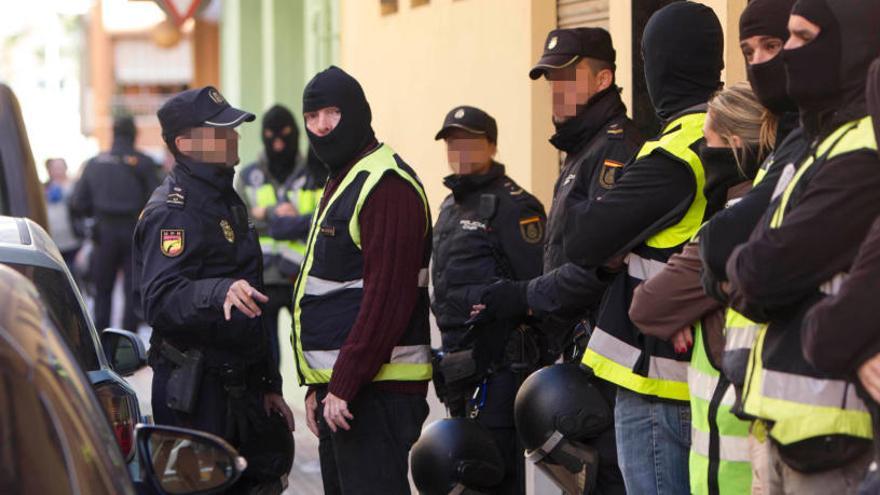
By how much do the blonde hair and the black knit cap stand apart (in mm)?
288

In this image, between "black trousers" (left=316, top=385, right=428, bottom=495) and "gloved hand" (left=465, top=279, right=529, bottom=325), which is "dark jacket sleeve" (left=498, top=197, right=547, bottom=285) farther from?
"black trousers" (left=316, top=385, right=428, bottom=495)

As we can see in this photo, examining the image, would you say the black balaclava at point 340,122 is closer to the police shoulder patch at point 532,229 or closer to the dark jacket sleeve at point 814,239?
the police shoulder patch at point 532,229

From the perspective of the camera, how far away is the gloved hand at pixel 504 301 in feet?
20.9

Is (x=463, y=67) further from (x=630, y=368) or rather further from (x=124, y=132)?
(x=124, y=132)

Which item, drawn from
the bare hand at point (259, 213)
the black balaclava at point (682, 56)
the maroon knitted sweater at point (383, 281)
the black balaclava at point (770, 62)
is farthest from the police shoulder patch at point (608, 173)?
the bare hand at point (259, 213)

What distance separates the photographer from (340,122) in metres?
5.79

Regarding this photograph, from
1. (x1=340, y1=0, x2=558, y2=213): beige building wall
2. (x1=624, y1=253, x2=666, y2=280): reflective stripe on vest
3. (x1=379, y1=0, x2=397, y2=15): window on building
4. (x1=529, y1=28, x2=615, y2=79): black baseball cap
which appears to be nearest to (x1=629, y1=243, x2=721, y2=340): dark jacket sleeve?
(x1=624, y1=253, x2=666, y2=280): reflective stripe on vest

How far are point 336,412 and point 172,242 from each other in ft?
2.97

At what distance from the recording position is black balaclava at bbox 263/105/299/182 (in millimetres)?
11000

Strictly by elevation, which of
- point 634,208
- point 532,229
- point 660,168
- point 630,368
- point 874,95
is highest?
point 874,95

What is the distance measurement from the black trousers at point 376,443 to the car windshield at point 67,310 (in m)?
0.91

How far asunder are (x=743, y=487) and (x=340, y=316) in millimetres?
1848

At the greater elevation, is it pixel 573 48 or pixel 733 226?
pixel 573 48

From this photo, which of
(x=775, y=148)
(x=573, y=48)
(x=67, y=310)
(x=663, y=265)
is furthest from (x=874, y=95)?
(x=67, y=310)
